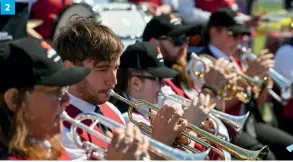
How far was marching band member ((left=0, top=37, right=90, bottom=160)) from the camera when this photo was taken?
2617 millimetres

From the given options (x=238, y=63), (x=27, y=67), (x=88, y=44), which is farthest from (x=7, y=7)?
(x=27, y=67)

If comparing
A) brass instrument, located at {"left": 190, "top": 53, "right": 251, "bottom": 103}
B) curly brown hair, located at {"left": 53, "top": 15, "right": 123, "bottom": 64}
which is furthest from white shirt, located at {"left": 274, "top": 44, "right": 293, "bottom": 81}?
curly brown hair, located at {"left": 53, "top": 15, "right": 123, "bottom": 64}

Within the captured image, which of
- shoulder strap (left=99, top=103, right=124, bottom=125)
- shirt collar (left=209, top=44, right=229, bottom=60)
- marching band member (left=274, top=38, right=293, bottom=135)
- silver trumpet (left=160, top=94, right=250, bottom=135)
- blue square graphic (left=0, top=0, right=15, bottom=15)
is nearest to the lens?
shoulder strap (left=99, top=103, right=124, bottom=125)

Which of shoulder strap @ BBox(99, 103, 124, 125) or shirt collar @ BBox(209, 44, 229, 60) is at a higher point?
shoulder strap @ BBox(99, 103, 124, 125)

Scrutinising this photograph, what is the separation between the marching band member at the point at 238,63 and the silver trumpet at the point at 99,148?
9.18 ft

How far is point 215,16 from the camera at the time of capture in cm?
672

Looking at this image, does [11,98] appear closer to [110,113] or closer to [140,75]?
[110,113]

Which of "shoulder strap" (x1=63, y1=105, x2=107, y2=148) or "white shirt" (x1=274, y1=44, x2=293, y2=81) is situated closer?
"shoulder strap" (x1=63, y1=105, x2=107, y2=148)

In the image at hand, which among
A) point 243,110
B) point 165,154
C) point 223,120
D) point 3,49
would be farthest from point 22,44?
point 243,110

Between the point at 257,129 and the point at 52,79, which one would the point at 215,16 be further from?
the point at 52,79

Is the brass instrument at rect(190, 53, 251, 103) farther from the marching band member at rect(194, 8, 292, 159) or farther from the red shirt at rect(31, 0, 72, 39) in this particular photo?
the red shirt at rect(31, 0, 72, 39)

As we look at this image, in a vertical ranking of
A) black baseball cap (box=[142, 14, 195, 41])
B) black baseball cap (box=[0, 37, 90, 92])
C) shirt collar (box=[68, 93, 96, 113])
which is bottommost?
black baseball cap (box=[142, 14, 195, 41])

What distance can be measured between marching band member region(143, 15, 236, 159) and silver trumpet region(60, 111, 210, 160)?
225 cm

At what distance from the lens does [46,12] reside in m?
6.73
